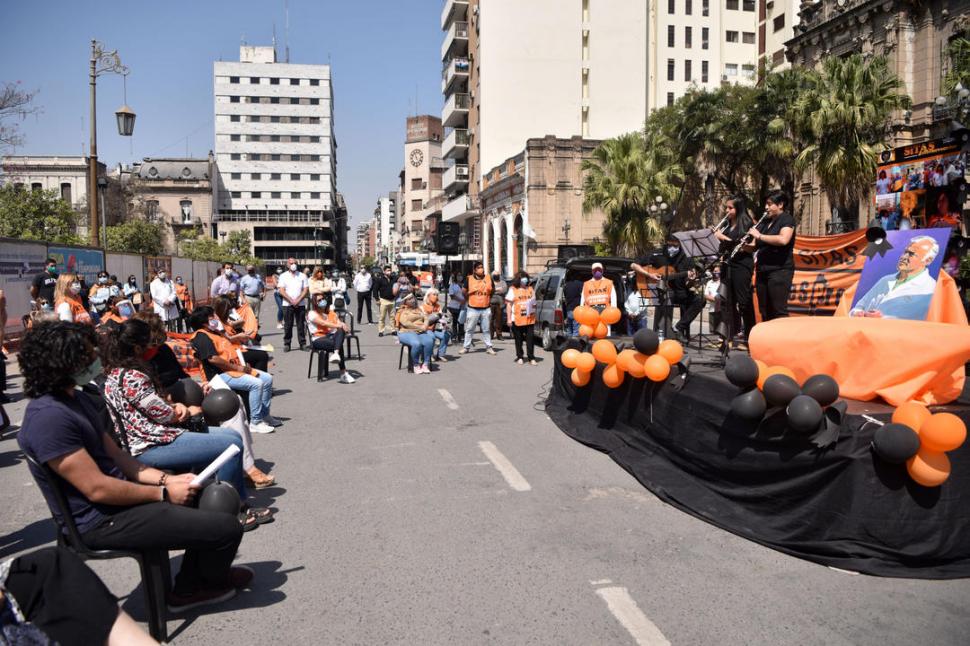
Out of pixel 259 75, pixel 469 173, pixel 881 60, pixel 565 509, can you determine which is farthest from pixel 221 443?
pixel 259 75

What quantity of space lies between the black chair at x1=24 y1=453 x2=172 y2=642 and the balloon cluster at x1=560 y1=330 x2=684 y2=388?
176 inches

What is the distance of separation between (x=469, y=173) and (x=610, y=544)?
189 feet

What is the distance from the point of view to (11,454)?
7.94 metres

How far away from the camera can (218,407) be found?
5.44m

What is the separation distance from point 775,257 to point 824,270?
171 inches

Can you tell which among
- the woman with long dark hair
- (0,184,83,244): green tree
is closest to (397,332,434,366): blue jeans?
the woman with long dark hair

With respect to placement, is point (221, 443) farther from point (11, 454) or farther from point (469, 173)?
point (469, 173)

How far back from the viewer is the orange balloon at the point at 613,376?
7656 millimetres

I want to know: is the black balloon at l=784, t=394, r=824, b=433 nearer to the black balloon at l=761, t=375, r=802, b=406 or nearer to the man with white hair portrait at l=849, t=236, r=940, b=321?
the black balloon at l=761, t=375, r=802, b=406

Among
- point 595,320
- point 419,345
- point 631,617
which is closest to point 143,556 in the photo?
point 631,617

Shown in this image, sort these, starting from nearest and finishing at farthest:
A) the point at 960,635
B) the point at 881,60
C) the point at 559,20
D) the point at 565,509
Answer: the point at 960,635, the point at 565,509, the point at 881,60, the point at 559,20

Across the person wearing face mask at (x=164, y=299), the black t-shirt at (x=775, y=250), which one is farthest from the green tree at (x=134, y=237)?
the black t-shirt at (x=775, y=250)

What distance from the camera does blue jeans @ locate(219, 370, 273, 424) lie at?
27.6 feet

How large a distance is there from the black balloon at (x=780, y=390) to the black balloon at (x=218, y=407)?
396cm
